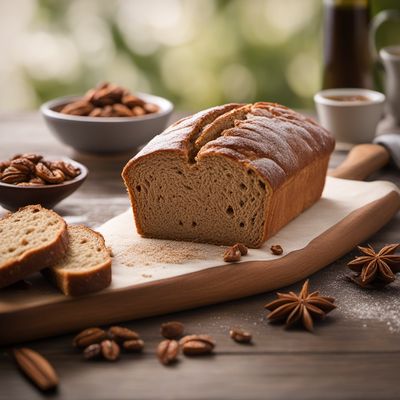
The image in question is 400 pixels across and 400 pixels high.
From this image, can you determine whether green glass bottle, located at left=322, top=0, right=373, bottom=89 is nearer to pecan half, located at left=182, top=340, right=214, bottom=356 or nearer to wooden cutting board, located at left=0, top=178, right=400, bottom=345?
wooden cutting board, located at left=0, top=178, right=400, bottom=345

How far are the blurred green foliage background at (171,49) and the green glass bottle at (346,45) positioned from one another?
1980 mm

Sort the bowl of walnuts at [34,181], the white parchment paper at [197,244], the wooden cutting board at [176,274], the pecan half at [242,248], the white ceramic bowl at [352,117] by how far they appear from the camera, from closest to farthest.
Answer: the wooden cutting board at [176,274] < the white parchment paper at [197,244] < the pecan half at [242,248] < the bowl of walnuts at [34,181] < the white ceramic bowl at [352,117]

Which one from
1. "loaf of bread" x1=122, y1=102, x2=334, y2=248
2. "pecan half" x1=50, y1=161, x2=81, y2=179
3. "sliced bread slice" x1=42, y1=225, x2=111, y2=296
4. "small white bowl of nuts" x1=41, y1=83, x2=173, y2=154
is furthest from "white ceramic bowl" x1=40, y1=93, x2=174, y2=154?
"sliced bread slice" x1=42, y1=225, x2=111, y2=296

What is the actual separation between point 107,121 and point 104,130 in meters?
0.05

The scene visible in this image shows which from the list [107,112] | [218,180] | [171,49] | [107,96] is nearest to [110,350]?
[218,180]

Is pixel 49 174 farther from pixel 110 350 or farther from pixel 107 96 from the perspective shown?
pixel 110 350

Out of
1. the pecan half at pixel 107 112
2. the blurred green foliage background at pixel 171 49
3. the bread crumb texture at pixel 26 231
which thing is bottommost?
the blurred green foliage background at pixel 171 49

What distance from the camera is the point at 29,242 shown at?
230 cm

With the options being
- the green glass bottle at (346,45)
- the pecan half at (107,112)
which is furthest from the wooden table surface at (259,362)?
the green glass bottle at (346,45)

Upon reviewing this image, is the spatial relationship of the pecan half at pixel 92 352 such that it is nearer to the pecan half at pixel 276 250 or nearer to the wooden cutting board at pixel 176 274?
the wooden cutting board at pixel 176 274

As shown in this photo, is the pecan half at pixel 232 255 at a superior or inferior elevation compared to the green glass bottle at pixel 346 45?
inferior

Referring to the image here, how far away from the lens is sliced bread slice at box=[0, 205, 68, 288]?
2178 millimetres

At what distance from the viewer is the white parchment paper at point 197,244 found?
2.35 metres

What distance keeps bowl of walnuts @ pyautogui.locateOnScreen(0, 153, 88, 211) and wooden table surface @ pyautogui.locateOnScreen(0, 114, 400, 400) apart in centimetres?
95
